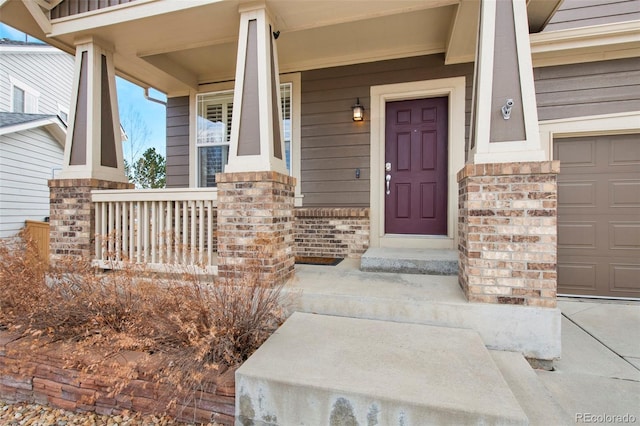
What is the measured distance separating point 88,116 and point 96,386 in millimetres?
2864

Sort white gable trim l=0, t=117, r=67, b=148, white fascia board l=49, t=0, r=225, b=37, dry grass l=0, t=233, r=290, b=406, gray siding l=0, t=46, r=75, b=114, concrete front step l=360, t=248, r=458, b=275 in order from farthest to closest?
gray siding l=0, t=46, r=75, b=114, white gable trim l=0, t=117, r=67, b=148, concrete front step l=360, t=248, r=458, b=275, white fascia board l=49, t=0, r=225, b=37, dry grass l=0, t=233, r=290, b=406

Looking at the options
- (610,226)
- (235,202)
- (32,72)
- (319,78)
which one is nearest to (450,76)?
(319,78)

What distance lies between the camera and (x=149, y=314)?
2182 mm

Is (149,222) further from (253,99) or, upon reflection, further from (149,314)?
(253,99)

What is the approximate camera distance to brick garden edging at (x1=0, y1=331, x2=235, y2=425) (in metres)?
1.81

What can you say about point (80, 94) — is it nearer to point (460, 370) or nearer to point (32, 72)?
point (460, 370)

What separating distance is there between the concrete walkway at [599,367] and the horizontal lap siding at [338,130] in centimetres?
254

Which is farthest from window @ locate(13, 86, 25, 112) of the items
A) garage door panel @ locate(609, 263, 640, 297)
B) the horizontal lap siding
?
garage door panel @ locate(609, 263, 640, 297)

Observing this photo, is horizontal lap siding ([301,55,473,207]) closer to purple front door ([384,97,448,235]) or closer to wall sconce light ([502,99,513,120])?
purple front door ([384,97,448,235])

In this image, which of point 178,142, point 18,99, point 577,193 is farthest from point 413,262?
point 18,99

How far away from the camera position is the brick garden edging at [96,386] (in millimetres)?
1812

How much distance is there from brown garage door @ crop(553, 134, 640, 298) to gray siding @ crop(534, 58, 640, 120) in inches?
12.8

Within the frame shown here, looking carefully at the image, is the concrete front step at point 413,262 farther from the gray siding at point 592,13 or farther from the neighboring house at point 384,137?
the gray siding at point 592,13

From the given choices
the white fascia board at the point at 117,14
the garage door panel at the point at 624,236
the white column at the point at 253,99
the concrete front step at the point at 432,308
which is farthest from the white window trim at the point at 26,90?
the garage door panel at the point at 624,236
